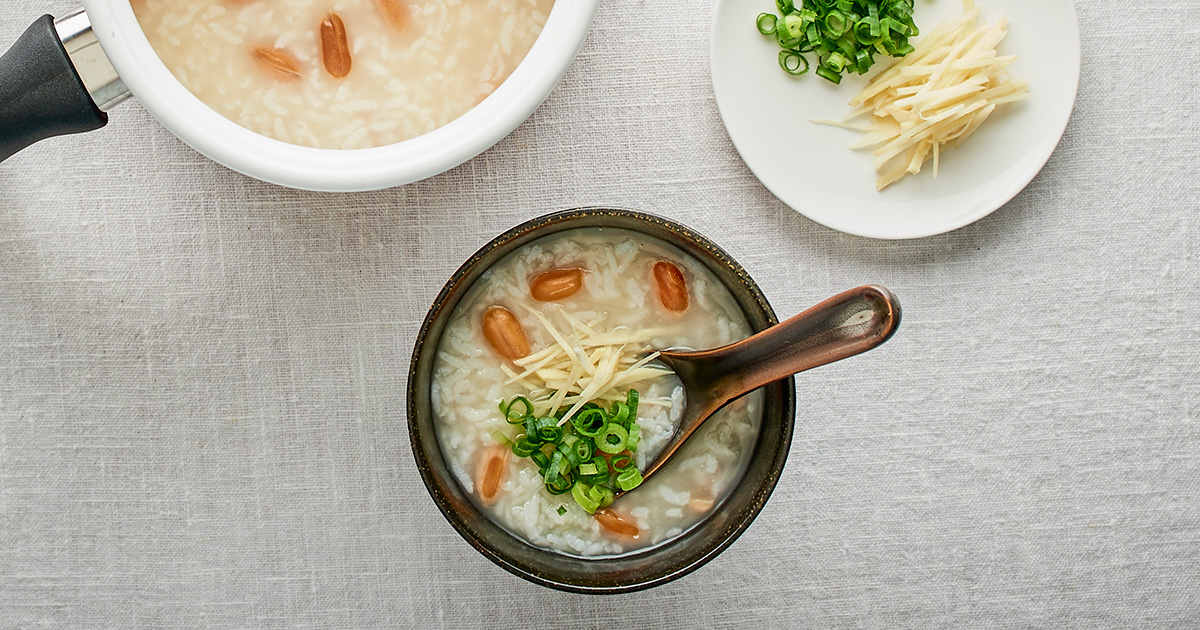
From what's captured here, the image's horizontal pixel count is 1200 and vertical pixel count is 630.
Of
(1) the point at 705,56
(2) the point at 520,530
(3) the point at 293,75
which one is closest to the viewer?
(3) the point at 293,75

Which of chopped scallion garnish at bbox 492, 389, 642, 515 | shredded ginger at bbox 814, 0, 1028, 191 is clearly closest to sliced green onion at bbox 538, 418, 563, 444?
chopped scallion garnish at bbox 492, 389, 642, 515

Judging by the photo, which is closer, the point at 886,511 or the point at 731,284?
the point at 731,284

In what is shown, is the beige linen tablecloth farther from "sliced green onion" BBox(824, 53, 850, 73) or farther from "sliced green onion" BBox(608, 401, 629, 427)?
"sliced green onion" BBox(608, 401, 629, 427)

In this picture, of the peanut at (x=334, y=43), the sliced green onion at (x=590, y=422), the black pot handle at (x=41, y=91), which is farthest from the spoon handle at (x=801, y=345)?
the black pot handle at (x=41, y=91)

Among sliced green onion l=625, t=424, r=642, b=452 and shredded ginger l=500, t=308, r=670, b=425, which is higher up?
shredded ginger l=500, t=308, r=670, b=425

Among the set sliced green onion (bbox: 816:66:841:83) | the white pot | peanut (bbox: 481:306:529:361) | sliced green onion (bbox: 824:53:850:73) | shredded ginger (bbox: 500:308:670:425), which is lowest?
shredded ginger (bbox: 500:308:670:425)

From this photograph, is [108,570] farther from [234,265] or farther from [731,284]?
[731,284]

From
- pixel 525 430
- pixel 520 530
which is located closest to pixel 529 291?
pixel 525 430

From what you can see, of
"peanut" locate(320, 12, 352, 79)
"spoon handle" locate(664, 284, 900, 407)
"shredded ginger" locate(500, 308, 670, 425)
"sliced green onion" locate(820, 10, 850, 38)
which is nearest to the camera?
"spoon handle" locate(664, 284, 900, 407)

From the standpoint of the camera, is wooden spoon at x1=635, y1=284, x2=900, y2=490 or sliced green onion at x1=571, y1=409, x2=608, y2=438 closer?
wooden spoon at x1=635, y1=284, x2=900, y2=490
